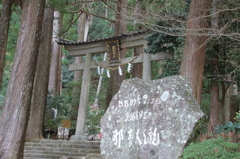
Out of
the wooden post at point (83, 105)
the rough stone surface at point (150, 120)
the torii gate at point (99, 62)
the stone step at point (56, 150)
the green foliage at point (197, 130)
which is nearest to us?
the green foliage at point (197, 130)

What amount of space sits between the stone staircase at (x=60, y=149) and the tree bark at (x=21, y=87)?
2.06m

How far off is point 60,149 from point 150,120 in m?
5.23

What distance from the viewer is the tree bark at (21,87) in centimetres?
659

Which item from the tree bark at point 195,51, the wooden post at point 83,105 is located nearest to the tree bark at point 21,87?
the tree bark at point 195,51

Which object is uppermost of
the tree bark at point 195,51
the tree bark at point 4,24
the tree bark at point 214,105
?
the tree bark at point 4,24

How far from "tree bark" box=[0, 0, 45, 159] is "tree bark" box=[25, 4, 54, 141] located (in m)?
3.70

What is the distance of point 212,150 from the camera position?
153 inches

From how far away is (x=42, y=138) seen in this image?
34.2 feet

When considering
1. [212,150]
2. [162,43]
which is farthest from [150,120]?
[162,43]

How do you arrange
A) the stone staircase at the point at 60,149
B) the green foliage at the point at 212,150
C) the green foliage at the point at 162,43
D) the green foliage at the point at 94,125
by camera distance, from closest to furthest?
the green foliage at the point at 212,150, the stone staircase at the point at 60,149, the green foliage at the point at 162,43, the green foliage at the point at 94,125

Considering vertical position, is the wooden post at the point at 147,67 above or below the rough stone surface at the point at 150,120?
above

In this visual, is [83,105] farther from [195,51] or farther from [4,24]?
[195,51]

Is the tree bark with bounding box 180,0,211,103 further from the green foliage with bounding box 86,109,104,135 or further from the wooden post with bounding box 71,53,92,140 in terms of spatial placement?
the green foliage with bounding box 86,109,104,135

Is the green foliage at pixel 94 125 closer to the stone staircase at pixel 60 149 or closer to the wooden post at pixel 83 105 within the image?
the wooden post at pixel 83 105
